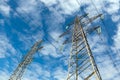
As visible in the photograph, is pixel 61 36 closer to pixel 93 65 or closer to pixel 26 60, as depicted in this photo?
pixel 93 65

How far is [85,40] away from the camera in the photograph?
21234 mm

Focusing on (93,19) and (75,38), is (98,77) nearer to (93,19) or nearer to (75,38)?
(75,38)

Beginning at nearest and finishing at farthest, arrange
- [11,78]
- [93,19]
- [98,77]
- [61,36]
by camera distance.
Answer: [98,77]
[93,19]
[61,36]
[11,78]

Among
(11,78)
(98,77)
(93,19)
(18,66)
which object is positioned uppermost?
(18,66)

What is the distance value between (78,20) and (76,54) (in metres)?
6.35

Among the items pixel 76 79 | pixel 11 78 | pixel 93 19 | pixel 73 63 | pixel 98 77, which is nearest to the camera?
pixel 98 77

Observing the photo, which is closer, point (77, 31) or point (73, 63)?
point (73, 63)

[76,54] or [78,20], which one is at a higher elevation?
[78,20]

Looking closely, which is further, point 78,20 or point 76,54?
point 78,20

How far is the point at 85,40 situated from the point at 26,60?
31.8 meters

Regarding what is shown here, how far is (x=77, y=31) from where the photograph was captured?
24.5 meters


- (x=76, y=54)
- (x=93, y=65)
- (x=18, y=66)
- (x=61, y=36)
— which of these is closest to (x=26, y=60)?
(x=18, y=66)

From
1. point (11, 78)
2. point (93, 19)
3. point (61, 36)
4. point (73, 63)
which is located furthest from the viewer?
point (11, 78)

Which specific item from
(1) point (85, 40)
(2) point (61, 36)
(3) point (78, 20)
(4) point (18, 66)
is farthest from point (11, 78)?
(1) point (85, 40)
